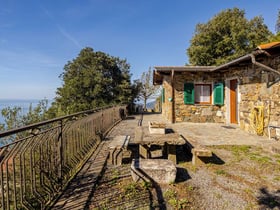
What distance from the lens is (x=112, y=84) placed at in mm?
17922

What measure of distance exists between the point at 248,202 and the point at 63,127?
8.77 feet

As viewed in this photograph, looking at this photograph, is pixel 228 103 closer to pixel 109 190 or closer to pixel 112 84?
pixel 109 190

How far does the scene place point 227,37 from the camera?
54.5ft

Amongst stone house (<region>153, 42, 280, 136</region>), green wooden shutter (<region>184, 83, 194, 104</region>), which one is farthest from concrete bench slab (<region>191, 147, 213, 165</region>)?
green wooden shutter (<region>184, 83, 194, 104</region>)

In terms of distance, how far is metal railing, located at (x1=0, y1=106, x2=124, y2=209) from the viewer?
1638 millimetres

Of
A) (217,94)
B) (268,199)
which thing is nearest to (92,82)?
(217,94)

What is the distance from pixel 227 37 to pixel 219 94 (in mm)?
10862

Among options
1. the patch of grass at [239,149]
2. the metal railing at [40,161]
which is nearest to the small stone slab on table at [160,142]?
the metal railing at [40,161]

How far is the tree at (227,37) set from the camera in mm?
16234

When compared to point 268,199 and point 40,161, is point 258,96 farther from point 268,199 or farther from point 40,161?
point 40,161

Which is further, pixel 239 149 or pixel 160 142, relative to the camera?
pixel 239 149

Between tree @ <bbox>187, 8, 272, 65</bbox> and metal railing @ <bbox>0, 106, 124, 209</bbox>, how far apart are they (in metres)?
16.1

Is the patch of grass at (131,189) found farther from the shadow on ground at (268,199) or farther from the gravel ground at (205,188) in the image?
the shadow on ground at (268,199)

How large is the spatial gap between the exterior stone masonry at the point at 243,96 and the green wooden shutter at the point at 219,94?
0.14 meters
